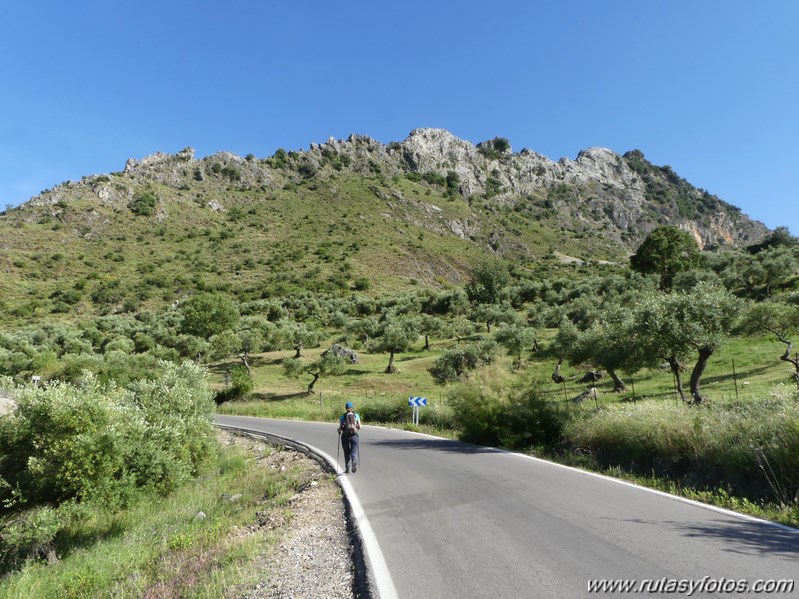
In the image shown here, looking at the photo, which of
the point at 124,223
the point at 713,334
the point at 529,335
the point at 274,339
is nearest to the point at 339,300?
the point at 274,339

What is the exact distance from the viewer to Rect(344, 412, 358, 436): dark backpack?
12.0 m

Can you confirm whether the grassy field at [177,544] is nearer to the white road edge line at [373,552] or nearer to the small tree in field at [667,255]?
the white road edge line at [373,552]

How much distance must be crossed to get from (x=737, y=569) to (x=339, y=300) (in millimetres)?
73102

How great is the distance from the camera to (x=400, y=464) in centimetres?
1257

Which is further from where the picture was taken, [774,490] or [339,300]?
[339,300]

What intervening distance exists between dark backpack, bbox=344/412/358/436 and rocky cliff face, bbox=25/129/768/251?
116876mm

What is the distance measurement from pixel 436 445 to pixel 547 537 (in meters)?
10.1

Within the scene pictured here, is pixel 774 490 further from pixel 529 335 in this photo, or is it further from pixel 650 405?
pixel 529 335

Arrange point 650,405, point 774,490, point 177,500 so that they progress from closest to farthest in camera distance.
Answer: point 774,490 < point 650,405 < point 177,500

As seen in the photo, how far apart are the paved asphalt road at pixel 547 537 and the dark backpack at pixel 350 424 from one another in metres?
1.82

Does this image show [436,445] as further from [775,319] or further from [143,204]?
[143,204]

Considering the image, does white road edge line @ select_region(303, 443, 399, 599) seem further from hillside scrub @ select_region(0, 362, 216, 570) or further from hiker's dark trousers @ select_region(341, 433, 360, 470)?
hillside scrub @ select_region(0, 362, 216, 570)

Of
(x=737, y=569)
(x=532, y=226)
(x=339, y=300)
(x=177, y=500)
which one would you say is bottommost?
(x=177, y=500)

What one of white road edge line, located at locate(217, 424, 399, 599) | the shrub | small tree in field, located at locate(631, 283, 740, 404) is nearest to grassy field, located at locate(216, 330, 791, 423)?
small tree in field, located at locate(631, 283, 740, 404)
